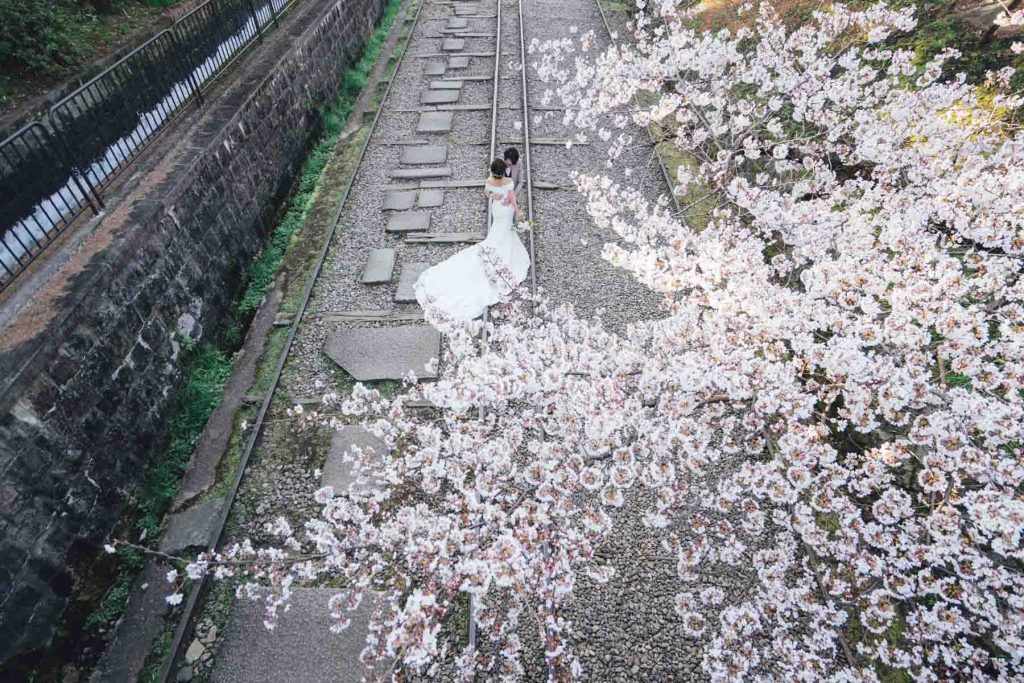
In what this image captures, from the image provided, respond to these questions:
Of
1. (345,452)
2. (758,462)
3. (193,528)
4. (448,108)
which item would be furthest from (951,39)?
(193,528)

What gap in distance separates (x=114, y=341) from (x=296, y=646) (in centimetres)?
379

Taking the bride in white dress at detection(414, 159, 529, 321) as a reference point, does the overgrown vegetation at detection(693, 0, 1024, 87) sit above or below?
above

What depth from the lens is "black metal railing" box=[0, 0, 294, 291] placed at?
550 cm

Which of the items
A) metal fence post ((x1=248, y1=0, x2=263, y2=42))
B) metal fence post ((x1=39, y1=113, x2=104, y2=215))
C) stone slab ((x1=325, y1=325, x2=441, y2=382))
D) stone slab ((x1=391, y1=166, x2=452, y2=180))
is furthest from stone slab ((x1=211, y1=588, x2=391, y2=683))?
metal fence post ((x1=248, y1=0, x2=263, y2=42))

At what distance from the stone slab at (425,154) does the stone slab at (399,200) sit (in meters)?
1.13

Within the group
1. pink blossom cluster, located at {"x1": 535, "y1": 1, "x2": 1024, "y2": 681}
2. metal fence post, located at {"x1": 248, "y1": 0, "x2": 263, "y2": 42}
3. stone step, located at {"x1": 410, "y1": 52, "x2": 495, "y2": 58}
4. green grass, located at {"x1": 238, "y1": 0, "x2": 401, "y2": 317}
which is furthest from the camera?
stone step, located at {"x1": 410, "y1": 52, "x2": 495, "y2": 58}

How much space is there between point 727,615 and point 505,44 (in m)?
15.4

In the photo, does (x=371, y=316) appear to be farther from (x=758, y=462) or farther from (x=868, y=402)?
(x=868, y=402)

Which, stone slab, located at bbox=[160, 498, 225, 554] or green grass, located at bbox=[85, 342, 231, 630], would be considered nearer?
green grass, located at bbox=[85, 342, 231, 630]

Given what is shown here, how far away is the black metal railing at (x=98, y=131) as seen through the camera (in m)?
5.50

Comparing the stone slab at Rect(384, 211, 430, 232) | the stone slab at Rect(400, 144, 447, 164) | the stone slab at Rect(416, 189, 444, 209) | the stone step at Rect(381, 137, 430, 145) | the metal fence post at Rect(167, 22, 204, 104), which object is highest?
the metal fence post at Rect(167, 22, 204, 104)

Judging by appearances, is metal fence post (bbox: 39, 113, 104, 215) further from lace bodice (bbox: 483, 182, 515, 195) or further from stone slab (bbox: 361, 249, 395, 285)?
lace bodice (bbox: 483, 182, 515, 195)

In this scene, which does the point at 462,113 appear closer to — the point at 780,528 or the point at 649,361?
the point at 649,361

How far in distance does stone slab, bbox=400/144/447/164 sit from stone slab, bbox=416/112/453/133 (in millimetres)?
690
